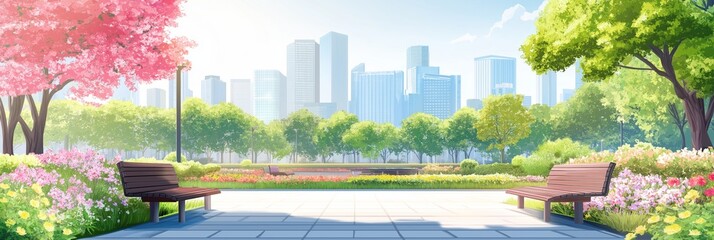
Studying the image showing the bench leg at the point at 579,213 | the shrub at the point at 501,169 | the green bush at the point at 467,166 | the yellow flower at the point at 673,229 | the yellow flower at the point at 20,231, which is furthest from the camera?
the green bush at the point at 467,166

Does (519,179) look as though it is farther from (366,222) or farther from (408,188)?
(366,222)

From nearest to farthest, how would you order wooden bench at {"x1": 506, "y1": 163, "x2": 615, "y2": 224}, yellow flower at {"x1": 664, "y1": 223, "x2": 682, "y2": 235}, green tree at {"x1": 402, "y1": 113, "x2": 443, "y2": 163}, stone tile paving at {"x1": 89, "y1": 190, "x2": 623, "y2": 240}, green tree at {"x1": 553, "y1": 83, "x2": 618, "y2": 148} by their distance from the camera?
yellow flower at {"x1": 664, "y1": 223, "x2": 682, "y2": 235} → stone tile paving at {"x1": 89, "y1": 190, "x2": 623, "y2": 240} → wooden bench at {"x1": 506, "y1": 163, "x2": 615, "y2": 224} → green tree at {"x1": 553, "y1": 83, "x2": 618, "y2": 148} → green tree at {"x1": 402, "y1": 113, "x2": 443, "y2": 163}

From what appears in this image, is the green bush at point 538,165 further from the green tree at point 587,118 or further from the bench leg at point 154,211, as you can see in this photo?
the green tree at point 587,118

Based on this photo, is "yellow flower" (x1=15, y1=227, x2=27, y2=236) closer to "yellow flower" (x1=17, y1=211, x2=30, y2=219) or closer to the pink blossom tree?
"yellow flower" (x1=17, y1=211, x2=30, y2=219)

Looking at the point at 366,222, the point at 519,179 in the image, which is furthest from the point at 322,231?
the point at 519,179

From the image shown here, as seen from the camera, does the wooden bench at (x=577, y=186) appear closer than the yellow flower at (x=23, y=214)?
No

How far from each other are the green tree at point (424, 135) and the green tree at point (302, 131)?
47.0ft

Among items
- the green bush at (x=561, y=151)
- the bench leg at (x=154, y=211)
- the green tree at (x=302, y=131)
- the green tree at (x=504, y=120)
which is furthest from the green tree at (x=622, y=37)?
the green tree at (x=302, y=131)

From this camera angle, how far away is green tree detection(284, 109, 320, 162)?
88.8 metres

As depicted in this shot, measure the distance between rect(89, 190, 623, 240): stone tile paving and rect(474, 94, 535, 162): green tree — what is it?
34302 mm

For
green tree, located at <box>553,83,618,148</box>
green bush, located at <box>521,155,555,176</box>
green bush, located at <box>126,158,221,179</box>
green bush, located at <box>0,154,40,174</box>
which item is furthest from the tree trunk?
green tree, located at <box>553,83,618,148</box>

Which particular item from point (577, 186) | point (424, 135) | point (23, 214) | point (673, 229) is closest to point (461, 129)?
point (424, 135)

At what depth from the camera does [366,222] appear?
11383 mm

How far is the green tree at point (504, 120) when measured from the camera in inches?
1912
